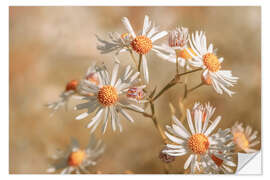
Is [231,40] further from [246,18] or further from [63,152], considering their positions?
[63,152]

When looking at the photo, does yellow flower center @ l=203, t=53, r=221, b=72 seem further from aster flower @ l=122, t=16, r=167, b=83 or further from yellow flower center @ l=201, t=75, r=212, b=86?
aster flower @ l=122, t=16, r=167, b=83

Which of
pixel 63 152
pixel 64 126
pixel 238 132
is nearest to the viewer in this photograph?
pixel 238 132

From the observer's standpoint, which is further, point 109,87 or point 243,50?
point 243,50

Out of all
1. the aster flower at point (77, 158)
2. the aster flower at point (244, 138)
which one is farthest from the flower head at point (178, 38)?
the aster flower at point (77, 158)

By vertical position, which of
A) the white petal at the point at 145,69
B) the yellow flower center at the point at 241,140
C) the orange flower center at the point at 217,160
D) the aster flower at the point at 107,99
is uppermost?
the white petal at the point at 145,69

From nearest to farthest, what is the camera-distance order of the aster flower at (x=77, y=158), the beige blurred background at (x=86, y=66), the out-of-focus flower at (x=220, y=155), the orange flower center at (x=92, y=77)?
the out-of-focus flower at (x=220, y=155) < the orange flower center at (x=92, y=77) < the aster flower at (x=77, y=158) < the beige blurred background at (x=86, y=66)

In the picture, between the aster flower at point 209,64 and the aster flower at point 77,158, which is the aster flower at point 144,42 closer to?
the aster flower at point 209,64
